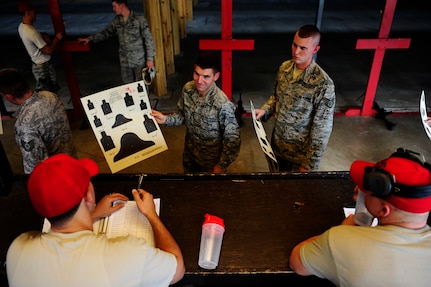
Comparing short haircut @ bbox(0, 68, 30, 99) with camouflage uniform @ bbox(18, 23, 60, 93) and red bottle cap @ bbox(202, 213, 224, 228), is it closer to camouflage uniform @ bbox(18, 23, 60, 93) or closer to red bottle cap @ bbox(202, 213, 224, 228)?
red bottle cap @ bbox(202, 213, 224, 228)

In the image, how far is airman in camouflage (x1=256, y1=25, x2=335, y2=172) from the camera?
242 centimetres

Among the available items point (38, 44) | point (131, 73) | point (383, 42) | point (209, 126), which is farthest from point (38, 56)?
point (383, 42)

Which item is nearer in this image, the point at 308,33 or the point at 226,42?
the point at 308,33

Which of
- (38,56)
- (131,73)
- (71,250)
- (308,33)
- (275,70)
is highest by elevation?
(308,33)

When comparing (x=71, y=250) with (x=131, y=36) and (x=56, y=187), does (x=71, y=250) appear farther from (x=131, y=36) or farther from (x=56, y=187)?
(x=131, y=36)

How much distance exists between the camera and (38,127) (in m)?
2.48

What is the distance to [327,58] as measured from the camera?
740 centimetres

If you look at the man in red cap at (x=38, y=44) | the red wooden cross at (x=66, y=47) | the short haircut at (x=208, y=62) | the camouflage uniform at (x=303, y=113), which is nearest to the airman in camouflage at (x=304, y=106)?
the camouflage uniform at (x=303, y=113)

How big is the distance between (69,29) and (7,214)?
9769 mm

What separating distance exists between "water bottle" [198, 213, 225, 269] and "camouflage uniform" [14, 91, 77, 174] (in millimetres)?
1460

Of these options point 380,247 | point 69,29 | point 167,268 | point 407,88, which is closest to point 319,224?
point 380,247

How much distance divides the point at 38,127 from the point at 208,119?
121 centimetres

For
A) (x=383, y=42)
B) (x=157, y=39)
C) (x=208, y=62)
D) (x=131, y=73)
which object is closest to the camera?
(x=208, y=62)

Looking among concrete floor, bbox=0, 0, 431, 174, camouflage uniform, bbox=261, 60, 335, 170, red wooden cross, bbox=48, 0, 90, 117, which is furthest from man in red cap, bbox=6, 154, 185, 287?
red wooden cross, bbox=48, 0, 90, 117
